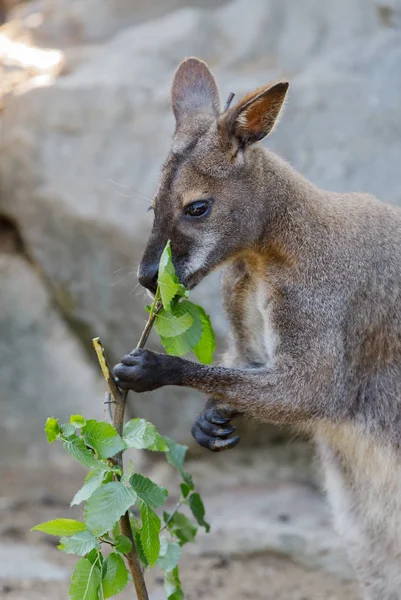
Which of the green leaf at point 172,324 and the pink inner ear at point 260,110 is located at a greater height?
the pink inner ear at point 260,110

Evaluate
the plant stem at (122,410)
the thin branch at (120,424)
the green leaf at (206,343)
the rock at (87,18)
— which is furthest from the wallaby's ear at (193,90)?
the rock at (87,18)

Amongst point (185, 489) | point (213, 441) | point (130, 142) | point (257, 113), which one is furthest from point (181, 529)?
point (130, 142)

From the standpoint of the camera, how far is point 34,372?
22.7 feet

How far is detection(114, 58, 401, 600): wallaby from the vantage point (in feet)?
12.4

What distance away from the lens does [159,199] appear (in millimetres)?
3793

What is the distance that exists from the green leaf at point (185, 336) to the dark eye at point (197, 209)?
0.38 meters

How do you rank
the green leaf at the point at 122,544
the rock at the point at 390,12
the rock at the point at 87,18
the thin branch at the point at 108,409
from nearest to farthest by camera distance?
the green leaf at the point at 122,544 → the thin branch at the point at 108,409 → the rock at the point at 390,12 → the rock at the point at 87,18

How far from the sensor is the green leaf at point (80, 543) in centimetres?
320

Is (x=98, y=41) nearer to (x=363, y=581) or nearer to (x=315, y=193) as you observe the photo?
(x=315, y=193)

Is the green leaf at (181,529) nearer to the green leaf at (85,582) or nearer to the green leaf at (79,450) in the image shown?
the green leaf at (85,582)

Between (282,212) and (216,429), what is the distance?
1.00 metres

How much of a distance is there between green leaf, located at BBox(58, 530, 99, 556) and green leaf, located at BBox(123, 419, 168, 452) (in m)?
0.33

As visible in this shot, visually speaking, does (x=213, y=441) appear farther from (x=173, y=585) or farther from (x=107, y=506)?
(x=107, y=506)

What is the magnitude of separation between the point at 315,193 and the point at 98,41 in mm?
3686
